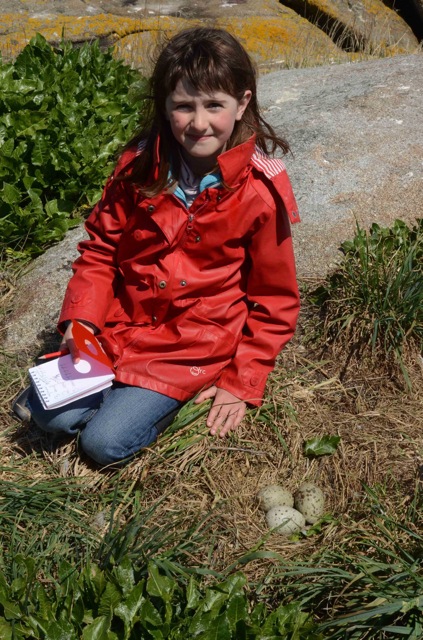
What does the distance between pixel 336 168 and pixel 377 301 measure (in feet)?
3.99

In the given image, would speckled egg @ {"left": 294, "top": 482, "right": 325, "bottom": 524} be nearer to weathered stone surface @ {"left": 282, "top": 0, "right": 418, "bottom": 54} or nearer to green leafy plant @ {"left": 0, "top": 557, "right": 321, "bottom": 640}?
green leafy plant @ {"left": 0, "top": 557, "right": 321, "bottom": 640}

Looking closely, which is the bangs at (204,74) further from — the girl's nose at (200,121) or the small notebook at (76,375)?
the small notebook at (76,375)

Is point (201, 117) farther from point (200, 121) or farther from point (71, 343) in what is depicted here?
point (71, 343)

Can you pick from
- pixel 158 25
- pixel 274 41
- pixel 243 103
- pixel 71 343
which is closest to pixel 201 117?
pixel 243 103

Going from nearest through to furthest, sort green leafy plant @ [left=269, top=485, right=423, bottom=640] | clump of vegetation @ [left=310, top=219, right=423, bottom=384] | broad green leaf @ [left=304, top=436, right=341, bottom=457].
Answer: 1. green leafy plant @ [left=269, top=485, right=423, bottom=640]
2. broad green leaf @ [left=304, top=436, right=341, bottom=457]
3. clump of vegetation @ [left=310, top=219, right=423, bottom=384]

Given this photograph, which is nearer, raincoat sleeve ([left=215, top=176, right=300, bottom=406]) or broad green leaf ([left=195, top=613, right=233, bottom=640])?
broad green leaf ([left=195, top=613, right=233, bottom=640])

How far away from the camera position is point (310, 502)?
9.90 feet

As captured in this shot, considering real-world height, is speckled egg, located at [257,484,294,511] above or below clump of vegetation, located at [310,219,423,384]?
below

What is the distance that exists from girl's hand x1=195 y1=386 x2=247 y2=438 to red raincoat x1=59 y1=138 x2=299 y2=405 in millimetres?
36

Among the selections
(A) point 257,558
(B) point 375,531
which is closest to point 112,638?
(A) point 257,558

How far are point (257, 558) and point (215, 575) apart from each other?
195mm

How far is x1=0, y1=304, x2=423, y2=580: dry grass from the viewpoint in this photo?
293 cm

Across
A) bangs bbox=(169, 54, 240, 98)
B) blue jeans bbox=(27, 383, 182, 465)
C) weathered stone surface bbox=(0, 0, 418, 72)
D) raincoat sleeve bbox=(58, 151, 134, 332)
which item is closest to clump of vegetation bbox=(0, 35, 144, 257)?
raincoat sleeve bbox=(58, 151, 134, 332)

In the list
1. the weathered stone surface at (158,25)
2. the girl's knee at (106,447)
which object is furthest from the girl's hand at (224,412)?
the weathered stone surface at (158,25)
